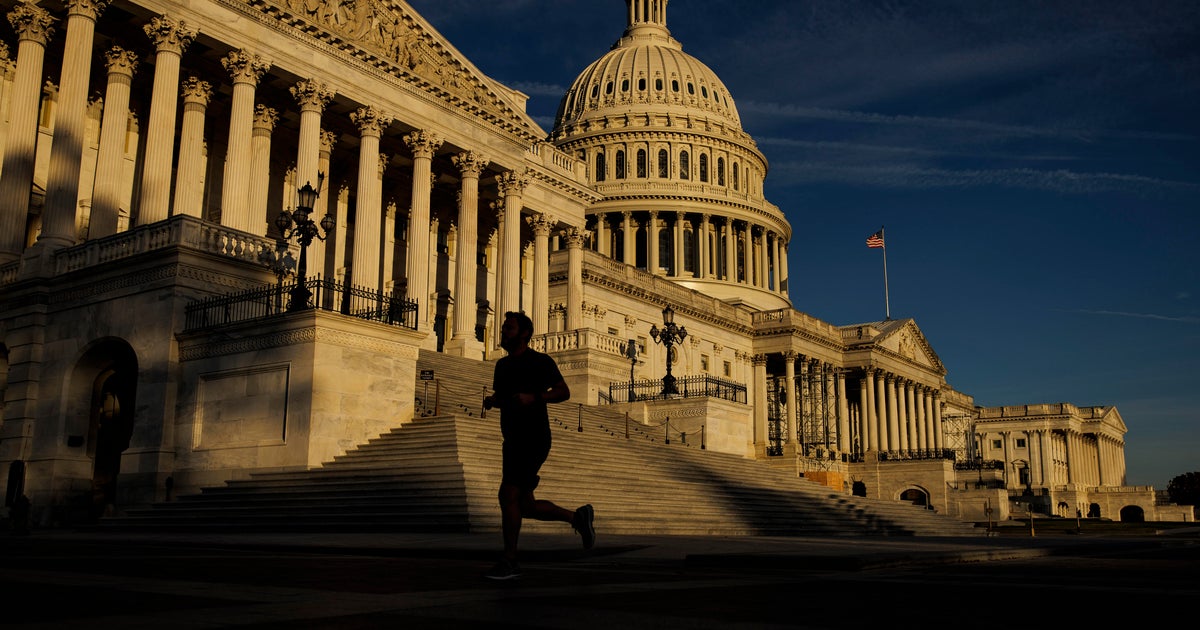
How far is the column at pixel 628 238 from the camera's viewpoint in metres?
110

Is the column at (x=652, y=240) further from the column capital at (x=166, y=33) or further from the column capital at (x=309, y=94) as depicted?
the column capital at (x=166, y=33)

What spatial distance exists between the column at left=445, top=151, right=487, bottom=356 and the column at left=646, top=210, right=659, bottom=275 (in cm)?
5960

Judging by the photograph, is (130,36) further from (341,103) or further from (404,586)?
(404,586)

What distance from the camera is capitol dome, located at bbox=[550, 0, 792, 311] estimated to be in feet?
364

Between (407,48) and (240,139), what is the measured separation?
36.5 ft

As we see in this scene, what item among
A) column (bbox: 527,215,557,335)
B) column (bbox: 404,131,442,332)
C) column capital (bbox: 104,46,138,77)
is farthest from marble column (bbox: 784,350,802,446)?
column capital (bbox: 104,46,138,77)

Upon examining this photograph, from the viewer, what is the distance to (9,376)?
32469mm

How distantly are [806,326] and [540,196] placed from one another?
3986cm

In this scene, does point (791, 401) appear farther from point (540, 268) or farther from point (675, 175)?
point (540, 268)

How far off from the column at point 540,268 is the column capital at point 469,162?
772 cm

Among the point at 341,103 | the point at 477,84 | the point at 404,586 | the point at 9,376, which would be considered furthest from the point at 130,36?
the point at 404,586

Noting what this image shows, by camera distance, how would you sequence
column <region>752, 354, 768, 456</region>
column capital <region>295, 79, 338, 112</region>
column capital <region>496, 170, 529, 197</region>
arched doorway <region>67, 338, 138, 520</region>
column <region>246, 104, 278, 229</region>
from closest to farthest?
Answer: 1. arched doorway <region>67, 338, 138, 520</region>
2. column <region>246, 104, 278, 229</region>
3. column capital <region>295, 79, 338, 112</region>
4. column capital <region>496, 170, 529, 197</region>
5. column <region>752, 354, 768, 456</region>

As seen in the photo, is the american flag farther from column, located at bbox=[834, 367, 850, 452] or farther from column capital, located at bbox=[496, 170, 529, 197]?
column capital, located at bbox=[496, 170, 529, 197]

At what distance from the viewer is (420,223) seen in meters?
46.1
